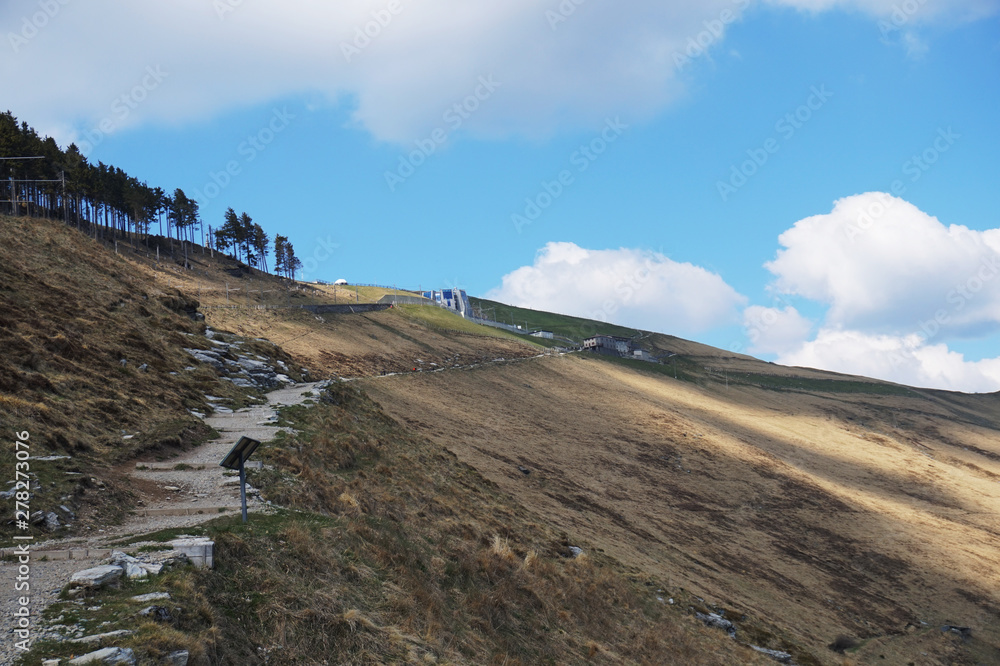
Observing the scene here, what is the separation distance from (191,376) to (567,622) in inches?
782

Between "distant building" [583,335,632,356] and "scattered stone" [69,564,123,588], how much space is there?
12204 cm

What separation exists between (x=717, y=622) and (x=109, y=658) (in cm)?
2085

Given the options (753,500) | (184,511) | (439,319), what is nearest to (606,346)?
(439,319)

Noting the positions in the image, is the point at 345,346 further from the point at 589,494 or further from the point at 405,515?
the point at 405,515

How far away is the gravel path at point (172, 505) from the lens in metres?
10.0

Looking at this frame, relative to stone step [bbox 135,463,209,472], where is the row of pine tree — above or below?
above

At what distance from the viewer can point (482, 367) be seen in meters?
76.8

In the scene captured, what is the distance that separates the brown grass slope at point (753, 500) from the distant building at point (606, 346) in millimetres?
46410

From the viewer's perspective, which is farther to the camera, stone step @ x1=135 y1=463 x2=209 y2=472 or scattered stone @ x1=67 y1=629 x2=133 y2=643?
stone step @ x1=135 y1=463 x2=209 y2=472

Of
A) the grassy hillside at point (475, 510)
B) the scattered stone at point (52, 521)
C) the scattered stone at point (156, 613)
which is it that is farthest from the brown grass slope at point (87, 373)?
the scattered stone at point (156, 613)

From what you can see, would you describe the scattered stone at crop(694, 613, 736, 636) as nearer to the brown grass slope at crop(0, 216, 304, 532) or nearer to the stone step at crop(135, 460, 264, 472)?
the stone step at crop(135, 460, 264, 472)

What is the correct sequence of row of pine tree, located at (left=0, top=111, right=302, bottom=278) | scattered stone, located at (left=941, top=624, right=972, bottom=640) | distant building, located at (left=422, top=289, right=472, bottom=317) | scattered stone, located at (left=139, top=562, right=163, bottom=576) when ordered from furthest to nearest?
1. distant building, located at (left=422, top=289, right=472, bottom=317)
2. row of pine tree, located at (left=0, top=111, right=302, bottom=278)
3. scattered stone, located at (left=941, top=624, right=972, bottom=640)
4. scattered stone, located at (left=139, top=562, right=163, bottom=576)

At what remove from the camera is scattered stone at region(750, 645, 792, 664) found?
22938mm

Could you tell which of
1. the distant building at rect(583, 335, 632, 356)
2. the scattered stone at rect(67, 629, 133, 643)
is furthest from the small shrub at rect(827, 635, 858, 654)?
the distant building at rect(583, 335, 632, 356)
